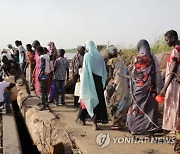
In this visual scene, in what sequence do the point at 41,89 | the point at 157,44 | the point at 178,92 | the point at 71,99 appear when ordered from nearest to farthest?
1. the point at 178,92
2. the point at 41,89
3. the point at 71,99
4. the point at 157,44

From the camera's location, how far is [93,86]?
6.13m

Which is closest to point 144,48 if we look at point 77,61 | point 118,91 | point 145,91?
point 145,91

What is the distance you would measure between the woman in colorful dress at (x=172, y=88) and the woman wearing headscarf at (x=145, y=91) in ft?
1.29

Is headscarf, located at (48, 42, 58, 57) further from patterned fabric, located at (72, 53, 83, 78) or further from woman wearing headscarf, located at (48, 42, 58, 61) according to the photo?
patterned fabric, located at (72, 53, 83, 78)

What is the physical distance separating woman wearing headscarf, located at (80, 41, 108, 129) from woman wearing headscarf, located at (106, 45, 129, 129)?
0.70 feet

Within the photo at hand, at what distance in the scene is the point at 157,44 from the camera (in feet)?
43.7

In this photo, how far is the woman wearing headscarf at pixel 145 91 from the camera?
5.43 m

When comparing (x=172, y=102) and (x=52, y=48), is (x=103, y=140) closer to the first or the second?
(x=172, y=102)

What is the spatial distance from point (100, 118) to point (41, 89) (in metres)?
2.42

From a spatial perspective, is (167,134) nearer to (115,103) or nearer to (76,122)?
(115,103)

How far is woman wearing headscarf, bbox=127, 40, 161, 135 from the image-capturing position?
5.43 meters

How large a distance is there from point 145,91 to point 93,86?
107 cm

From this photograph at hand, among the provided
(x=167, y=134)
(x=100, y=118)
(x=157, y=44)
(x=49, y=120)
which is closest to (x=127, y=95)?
(x=100, y=118)

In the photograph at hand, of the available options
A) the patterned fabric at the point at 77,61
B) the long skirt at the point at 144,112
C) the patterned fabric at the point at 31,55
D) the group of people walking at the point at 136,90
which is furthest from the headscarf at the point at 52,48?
the long skirt at the point at 144,112
